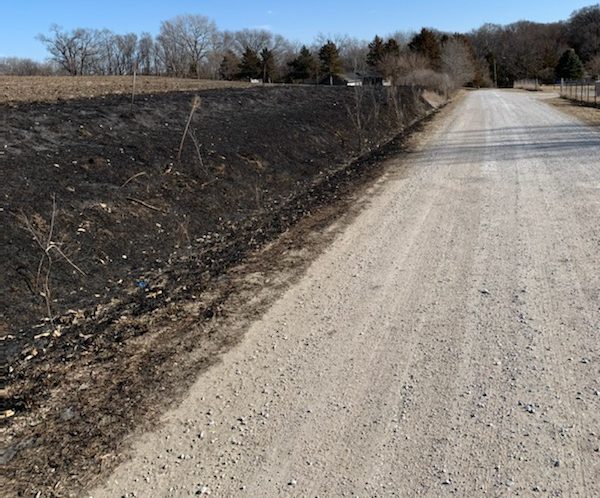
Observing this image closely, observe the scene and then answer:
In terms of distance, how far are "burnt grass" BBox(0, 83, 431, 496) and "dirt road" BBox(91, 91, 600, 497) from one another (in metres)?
0.40

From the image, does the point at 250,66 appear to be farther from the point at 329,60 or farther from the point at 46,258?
the point at 46,258

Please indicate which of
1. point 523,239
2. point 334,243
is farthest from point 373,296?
point 523,239

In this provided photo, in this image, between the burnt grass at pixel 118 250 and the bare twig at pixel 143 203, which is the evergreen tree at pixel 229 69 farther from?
the bare twig at pixel 143 203

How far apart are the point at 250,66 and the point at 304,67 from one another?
28.4 feet

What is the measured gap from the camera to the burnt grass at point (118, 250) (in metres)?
3.15

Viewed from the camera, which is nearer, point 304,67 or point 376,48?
point 376,48

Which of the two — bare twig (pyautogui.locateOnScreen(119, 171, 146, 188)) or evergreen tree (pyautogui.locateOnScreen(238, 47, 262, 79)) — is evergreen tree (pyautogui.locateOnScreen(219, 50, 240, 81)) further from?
bare twig (pyautogui.locateOnScreen(119, 171, 146, 188))

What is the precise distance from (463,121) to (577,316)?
60.4ft

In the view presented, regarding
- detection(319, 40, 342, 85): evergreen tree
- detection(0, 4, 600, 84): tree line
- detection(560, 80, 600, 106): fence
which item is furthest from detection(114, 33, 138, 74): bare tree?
detection(560, 80, 600, 106): fence

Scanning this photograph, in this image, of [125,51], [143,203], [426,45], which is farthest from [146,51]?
[143,203]

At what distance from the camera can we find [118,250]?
570 cm

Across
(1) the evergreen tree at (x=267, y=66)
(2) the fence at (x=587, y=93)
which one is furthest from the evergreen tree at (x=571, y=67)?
(1) the evergreen tree at (x=267, y=66)

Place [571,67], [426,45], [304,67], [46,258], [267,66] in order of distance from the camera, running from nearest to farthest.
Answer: [46,258], [426,45], [267,66], [304,67], [571,67]

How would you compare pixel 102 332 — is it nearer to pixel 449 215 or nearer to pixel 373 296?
pixel 373 296
